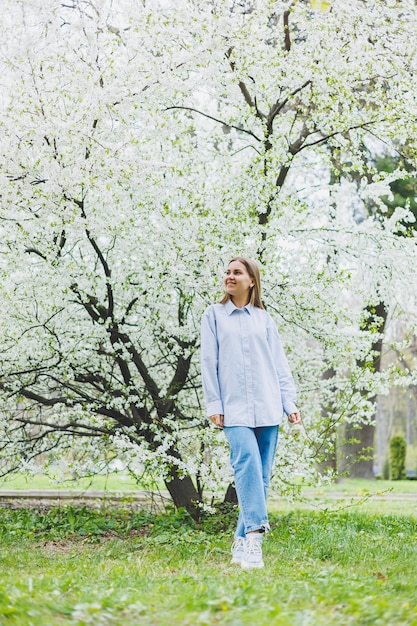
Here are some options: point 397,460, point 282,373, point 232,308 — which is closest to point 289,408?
point 282,373

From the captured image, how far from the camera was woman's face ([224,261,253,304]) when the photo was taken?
4.90 meters

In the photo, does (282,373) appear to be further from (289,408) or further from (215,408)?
(215,408)

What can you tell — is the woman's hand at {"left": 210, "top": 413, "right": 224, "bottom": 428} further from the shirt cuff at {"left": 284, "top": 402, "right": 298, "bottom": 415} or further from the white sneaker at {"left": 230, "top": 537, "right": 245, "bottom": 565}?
the white sneaker at {"left": 230, "top": 537, "right": 245, "bottom": 565}

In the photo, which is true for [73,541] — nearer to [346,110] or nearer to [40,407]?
[40,407]

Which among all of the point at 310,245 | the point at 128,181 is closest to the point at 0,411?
the point at 128,181

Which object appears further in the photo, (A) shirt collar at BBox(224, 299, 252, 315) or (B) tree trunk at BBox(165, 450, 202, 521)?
(B) tree trunk at BBox(165, 450, 202, 521)

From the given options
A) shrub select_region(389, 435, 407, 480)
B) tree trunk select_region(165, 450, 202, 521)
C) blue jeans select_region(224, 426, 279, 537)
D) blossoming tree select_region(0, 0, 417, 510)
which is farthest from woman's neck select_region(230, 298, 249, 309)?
shrub select_region(389, 435, 407, 480)

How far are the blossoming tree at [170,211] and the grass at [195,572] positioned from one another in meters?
0.58

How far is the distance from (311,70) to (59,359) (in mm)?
3198

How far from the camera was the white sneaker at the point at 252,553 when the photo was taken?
450 cm

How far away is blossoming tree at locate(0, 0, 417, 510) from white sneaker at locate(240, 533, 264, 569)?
1771 mm

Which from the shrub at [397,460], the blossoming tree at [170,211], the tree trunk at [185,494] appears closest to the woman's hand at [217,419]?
the blossoming tree at [170,211]

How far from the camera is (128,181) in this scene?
6000mm

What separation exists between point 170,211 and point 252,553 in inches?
112
